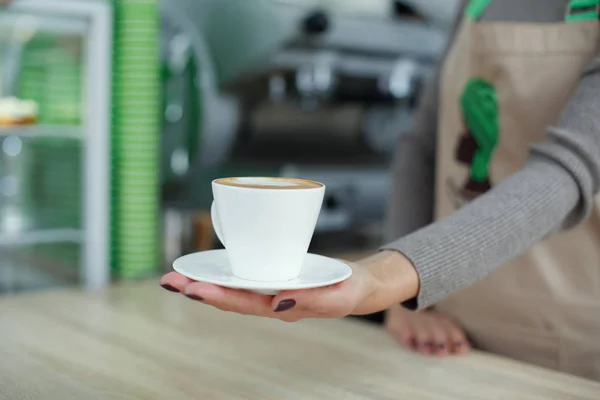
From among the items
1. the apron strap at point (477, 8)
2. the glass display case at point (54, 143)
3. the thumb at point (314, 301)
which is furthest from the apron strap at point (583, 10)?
the glass display case at point (54, 143)

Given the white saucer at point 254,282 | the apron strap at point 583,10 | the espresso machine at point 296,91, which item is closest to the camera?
the white saucer at point 254,282

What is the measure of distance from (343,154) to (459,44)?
137 centimetres

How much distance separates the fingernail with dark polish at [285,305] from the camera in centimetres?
49

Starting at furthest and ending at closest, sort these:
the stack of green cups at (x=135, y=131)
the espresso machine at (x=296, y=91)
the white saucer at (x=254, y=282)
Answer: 1. the espresso machine at (x=296, y=91)
2. the stack of green cups at (x=135, y=131)
3. the white saucer at (x=254, y=282)

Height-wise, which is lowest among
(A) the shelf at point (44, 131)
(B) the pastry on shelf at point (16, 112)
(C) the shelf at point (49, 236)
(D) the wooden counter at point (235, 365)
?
(C) the shelf at point (49, 236)

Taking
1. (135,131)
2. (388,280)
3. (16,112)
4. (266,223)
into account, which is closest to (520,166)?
(388,280)

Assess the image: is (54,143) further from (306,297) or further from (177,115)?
(306,297)

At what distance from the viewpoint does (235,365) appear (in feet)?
2.53

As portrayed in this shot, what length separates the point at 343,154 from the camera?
7.58ft

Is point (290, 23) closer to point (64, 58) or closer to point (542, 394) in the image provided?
point (64, 58)

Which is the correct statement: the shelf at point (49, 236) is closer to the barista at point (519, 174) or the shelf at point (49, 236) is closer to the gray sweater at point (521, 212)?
the barista at point (519, 174)

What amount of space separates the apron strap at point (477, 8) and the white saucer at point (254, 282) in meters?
0.47

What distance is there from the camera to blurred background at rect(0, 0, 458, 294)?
5.47 feet

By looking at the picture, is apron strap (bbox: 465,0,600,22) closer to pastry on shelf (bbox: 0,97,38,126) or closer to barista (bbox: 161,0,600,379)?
barista (bbox: 161,0,600,379)
